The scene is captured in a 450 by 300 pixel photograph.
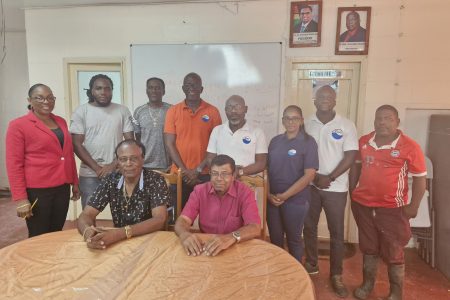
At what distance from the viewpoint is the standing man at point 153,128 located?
9.62ft

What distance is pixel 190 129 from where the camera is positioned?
2.73m

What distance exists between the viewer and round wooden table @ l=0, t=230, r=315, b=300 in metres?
1.18

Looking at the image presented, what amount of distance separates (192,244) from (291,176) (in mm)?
1040

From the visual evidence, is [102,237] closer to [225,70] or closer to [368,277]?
[368,277]

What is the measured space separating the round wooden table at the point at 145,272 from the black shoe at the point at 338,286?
1.28m

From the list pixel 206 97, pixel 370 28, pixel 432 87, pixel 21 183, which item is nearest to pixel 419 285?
pixel 432 87

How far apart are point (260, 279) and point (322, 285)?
1.61 meters

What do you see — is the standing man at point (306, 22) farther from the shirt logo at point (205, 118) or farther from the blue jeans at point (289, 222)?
the blue jeans at point (289, 222)

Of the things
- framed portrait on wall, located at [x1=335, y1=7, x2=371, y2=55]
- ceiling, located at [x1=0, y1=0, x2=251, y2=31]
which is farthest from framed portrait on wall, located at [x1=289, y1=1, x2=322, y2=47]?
ceiling, located at [x1=0, y1=0, x2=251, y2=31]

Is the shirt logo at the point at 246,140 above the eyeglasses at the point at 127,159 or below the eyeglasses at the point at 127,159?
above

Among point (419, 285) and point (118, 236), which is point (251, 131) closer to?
point (118, 236)

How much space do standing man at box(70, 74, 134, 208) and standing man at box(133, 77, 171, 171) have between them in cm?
34

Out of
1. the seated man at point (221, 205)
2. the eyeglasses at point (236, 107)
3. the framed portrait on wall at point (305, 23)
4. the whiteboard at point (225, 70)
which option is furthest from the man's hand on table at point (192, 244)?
the framed portrait on wall at point (305, 23)

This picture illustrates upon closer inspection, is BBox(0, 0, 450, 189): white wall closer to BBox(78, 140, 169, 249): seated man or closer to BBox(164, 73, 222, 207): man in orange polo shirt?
BBox(164, 73, 222, 207): man in orange polo shirt
